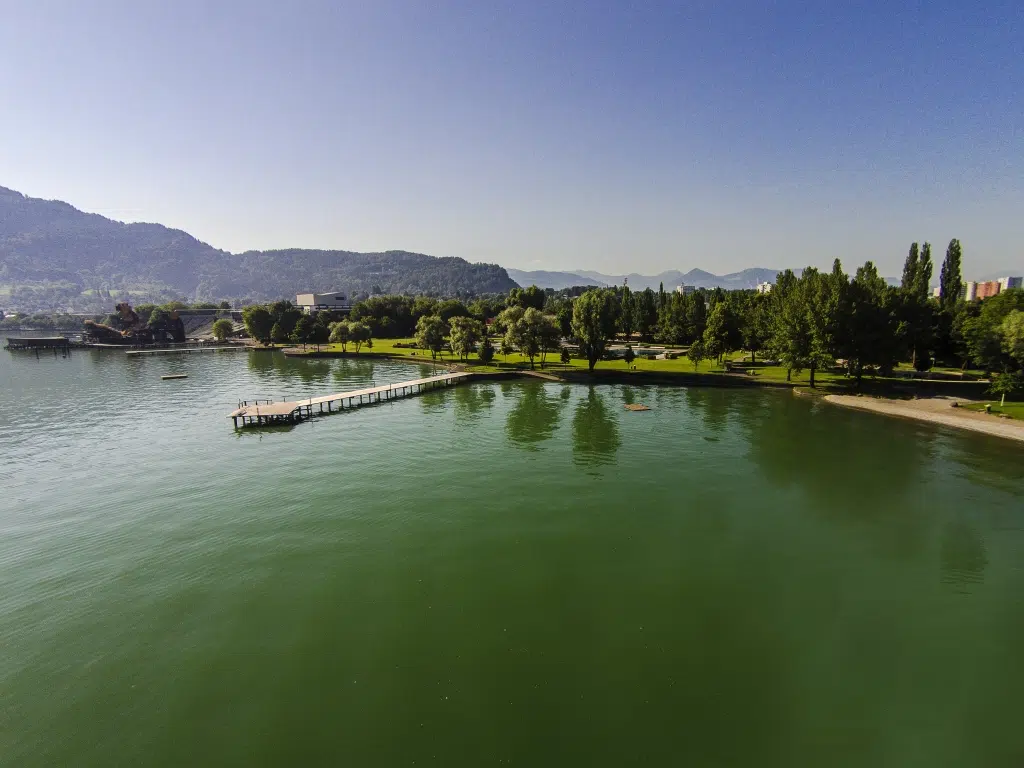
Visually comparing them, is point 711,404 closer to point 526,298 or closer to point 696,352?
point 696,352

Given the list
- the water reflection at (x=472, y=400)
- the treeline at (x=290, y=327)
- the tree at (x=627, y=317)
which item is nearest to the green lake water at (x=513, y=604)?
the water reflection at (x=472, y=400)

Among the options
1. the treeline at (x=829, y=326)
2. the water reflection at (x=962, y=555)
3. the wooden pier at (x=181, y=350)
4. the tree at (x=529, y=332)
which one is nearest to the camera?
the water reflection at (x=962, y=555)

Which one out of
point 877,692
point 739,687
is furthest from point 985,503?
point 739,687

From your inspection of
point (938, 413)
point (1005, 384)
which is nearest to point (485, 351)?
point (938, 413)

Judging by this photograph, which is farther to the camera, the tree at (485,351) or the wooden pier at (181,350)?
the wooden pier at (181,350)

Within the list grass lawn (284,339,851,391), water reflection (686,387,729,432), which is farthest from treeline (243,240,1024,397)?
water reflection (686,387,729,432)

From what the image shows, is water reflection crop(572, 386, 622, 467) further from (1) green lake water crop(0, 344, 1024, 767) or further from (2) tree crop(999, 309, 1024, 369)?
(2) tree crop(999, 309, 1024, 369)

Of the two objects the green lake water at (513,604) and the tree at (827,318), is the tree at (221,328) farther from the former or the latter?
the tree at (827,318)
